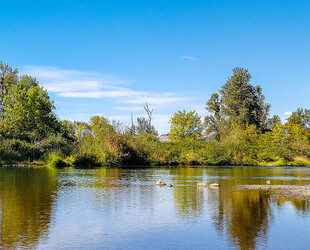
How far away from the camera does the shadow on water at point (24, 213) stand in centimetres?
1112

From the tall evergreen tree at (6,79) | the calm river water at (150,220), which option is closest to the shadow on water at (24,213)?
the calm river water at (150,220)

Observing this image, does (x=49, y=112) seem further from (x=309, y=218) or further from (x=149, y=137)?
(x=309, y=218)

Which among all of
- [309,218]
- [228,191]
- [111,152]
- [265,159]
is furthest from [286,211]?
[265,159]

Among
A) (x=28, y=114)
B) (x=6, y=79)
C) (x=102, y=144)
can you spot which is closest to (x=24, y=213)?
(x=102, y=144)

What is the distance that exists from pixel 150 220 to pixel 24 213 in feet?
15.4

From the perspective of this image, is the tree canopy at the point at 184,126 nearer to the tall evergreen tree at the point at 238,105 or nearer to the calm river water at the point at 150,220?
the tall evergreen tree at the point at 238,105

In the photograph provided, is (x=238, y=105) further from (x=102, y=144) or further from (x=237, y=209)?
(x=237, y=209)

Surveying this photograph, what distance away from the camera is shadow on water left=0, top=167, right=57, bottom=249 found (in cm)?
1112

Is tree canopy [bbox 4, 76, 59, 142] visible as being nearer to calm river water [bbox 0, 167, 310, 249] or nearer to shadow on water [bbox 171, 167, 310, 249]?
calm river water [bbox 0, 167, 310, 249]

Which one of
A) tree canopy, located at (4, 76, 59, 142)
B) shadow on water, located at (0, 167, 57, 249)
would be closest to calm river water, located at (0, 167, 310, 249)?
shadow on water, located at (0, 167, 57, 249)

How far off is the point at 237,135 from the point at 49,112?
35.2 meters

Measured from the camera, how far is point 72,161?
49.6 metres

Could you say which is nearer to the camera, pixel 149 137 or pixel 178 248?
pixel 178 248

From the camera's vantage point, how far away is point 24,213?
48.9 ft
